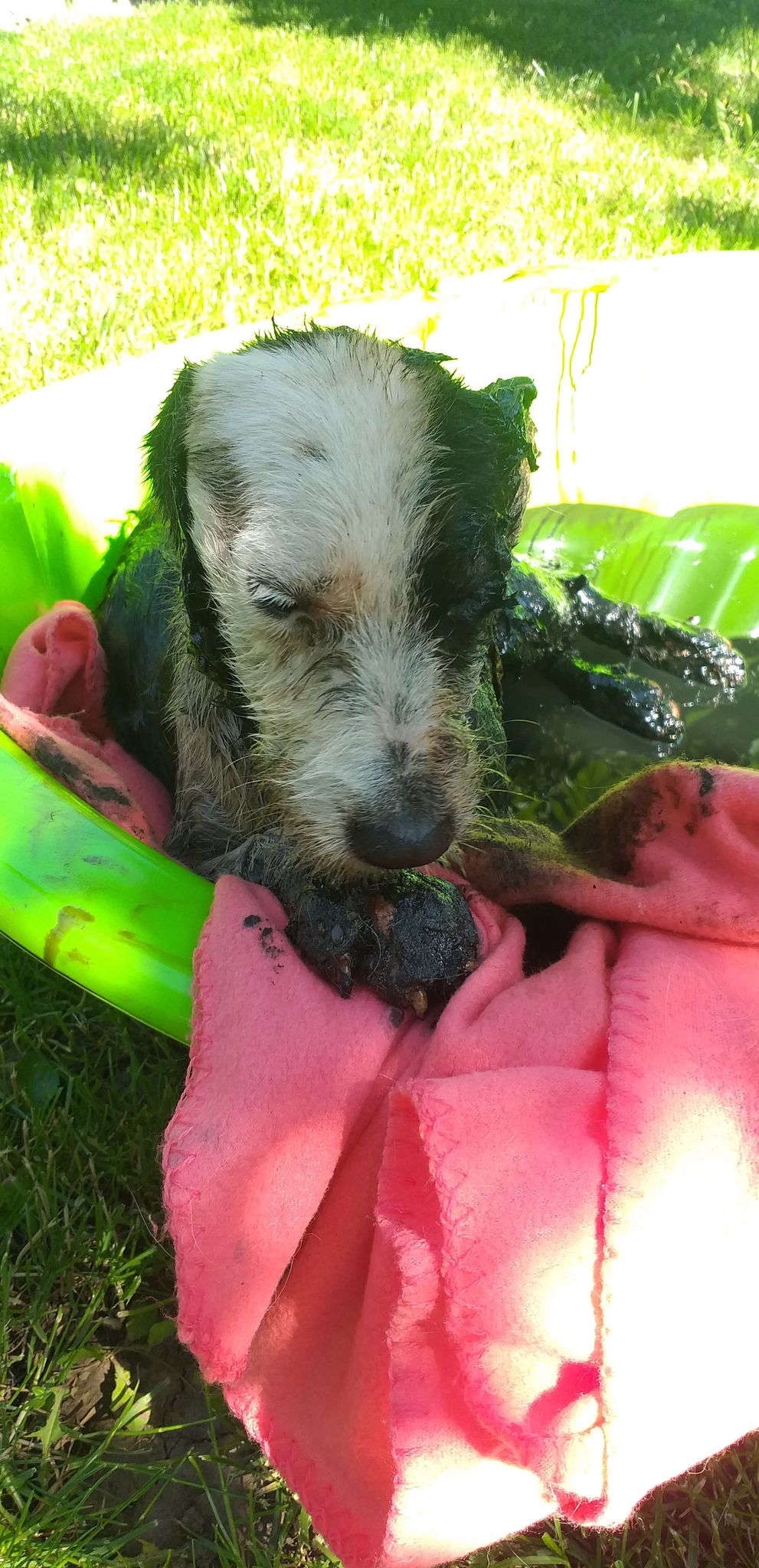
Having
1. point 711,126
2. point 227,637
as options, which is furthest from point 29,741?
point 711,126

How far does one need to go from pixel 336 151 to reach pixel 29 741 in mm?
6215

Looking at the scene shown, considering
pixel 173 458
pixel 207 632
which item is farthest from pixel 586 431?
pixel 207 632

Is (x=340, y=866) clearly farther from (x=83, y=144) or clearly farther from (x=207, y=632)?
(x=83, y=144)

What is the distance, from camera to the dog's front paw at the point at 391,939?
194cm

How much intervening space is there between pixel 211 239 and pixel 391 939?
4.86 metres

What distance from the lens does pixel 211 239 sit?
5.54 m

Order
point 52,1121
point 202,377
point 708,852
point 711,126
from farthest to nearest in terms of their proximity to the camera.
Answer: point 711,126 → point 52,1121 → point 202,377 → point 708,852

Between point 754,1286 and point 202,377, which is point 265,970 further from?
point 202,377

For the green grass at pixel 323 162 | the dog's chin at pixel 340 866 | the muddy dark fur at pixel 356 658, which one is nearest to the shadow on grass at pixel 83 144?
the green grass at pixel 323 162

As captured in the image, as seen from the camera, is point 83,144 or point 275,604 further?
point 83,144

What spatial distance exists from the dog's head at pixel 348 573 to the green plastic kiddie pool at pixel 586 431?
2.08 ft

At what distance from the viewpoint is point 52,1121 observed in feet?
7.86

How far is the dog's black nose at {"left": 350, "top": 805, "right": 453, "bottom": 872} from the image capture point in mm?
1755

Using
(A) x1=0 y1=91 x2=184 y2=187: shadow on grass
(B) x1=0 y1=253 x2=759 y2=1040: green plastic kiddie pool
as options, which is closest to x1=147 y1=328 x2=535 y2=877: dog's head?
(B) x1=0 y1=253 x2=759 y2=1040: green plastic kiddie pool
